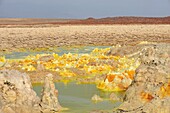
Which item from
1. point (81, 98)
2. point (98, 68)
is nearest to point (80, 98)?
point (81, 98)

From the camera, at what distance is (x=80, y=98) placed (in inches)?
455

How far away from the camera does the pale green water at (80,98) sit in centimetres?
1014

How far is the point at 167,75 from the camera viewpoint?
8.68 m

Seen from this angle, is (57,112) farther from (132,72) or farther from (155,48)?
(132,72)

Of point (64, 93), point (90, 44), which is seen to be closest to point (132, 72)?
point (64, 93)

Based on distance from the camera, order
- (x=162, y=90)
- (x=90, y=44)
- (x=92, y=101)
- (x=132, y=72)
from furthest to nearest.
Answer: (x=90, y=44)
(x=132, y=72)
(x=92, y=101)
(x=162, y=90)

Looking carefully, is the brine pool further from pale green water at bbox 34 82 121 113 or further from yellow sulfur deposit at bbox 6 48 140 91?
yellow sulfur deposit at bbox 6 48 140 91

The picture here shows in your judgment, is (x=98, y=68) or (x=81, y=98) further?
(x=98, y=68)

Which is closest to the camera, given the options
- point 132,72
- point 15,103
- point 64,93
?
point 15,103

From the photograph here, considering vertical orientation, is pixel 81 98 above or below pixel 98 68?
below

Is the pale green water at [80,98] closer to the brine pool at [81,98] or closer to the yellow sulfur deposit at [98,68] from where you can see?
the brine pool at [81,98]

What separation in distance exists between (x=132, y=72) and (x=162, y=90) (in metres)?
4.78

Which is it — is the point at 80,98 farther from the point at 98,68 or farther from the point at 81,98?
the point at 98,68

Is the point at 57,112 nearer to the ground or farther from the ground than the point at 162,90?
nearer to the ground
